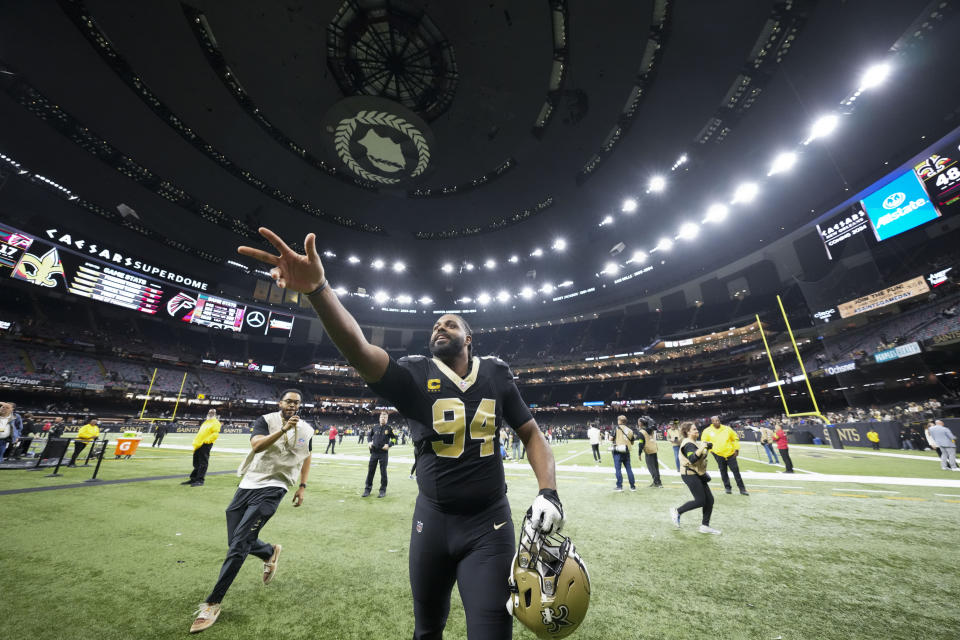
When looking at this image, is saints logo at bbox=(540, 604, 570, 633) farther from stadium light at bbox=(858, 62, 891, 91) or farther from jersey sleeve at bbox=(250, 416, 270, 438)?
stadium light at bbox=(858, 62, 891, 91)

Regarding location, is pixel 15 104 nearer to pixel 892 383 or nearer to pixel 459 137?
pixel 459 137

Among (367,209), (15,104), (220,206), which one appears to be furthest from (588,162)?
(15,104)

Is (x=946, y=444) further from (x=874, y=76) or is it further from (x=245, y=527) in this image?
(x=245, y=527)

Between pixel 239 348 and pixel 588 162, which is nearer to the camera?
pixel 588 162

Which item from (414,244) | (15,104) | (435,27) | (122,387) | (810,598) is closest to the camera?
(810,598)

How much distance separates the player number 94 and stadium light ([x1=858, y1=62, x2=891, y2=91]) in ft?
88.1

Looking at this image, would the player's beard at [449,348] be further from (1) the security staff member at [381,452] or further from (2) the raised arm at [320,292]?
(1) the security staff member at [381,452]

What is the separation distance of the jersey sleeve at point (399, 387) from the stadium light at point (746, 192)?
3145 centimetres

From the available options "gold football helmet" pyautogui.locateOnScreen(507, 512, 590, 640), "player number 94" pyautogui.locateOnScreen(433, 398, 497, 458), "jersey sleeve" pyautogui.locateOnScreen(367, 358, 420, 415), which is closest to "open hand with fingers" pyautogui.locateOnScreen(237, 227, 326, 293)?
"jersey sleeve" pyautogui.locateOnScreen(367, 358, 420, 415)

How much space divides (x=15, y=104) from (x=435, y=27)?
2210 centimetres

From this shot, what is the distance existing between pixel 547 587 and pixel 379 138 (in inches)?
701

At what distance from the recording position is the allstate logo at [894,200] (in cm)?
2156

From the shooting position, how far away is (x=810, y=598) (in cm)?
318

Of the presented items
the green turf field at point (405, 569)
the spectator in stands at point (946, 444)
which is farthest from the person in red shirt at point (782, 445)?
the spectator in stands at point (946, 444)
